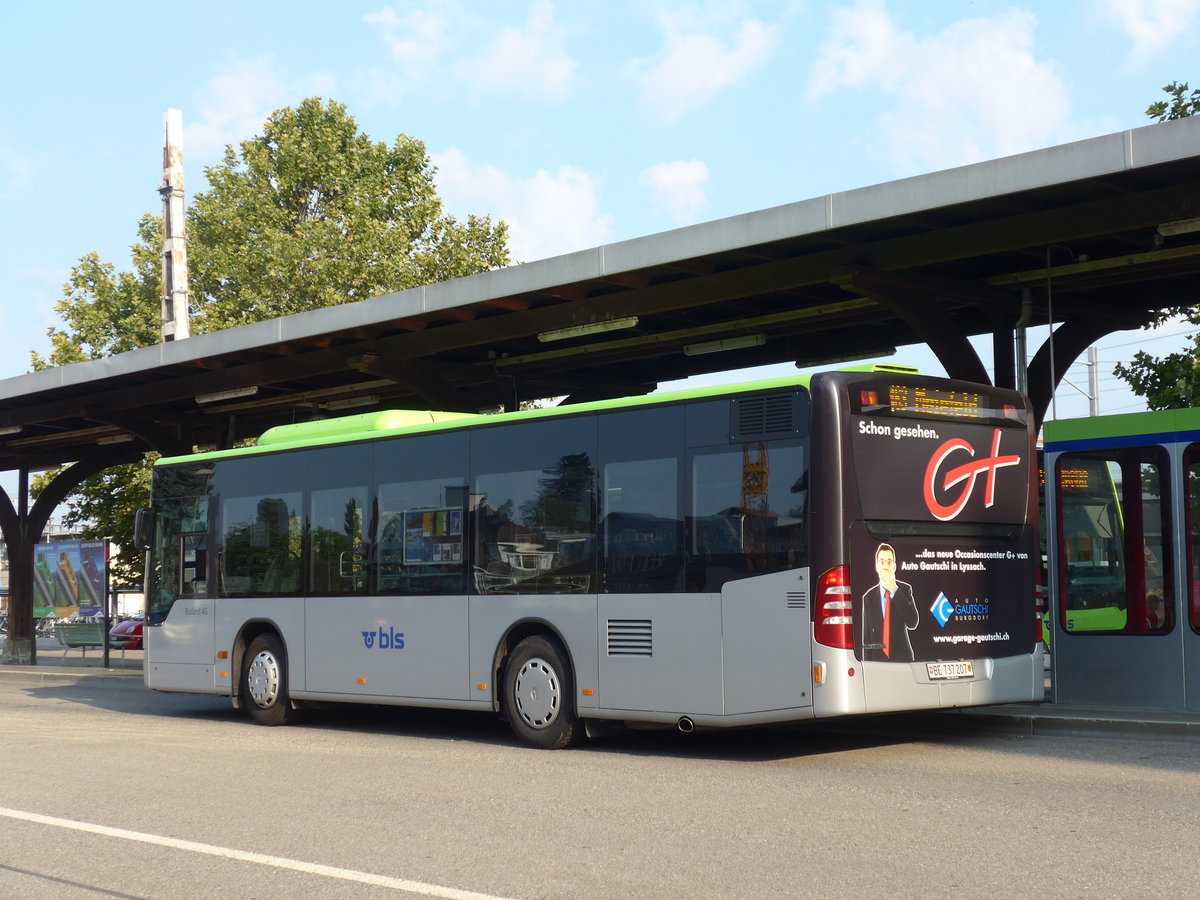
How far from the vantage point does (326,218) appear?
49656 mm

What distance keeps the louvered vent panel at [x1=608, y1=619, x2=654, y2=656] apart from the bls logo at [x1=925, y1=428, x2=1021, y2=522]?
2400mm

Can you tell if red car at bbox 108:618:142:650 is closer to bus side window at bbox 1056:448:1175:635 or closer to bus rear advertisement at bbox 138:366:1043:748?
bus rear advertisement at bbox 138:366:1043:748

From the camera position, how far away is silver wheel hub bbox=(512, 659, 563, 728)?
12.3 meters

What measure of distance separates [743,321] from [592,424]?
5.84 m

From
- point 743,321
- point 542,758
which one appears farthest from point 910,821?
point 743,321

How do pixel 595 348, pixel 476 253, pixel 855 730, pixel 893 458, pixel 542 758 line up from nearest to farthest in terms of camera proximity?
pixel 893 458 → pixel 542 758 → pixel 855 730 → pixel 595 348 → pixel 476 253

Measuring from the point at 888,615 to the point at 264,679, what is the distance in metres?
7.74

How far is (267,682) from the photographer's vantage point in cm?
1558

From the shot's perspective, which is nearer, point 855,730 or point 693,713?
point 693,713

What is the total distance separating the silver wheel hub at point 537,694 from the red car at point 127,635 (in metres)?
25.6

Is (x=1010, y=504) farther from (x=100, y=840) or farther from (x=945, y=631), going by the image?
(x=100, y=840)

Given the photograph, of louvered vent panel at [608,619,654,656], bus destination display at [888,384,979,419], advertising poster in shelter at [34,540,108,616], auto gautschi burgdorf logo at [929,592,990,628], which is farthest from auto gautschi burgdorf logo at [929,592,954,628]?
advertising poster in shelter at [34,540,108,616]

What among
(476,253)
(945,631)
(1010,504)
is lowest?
(945,631)

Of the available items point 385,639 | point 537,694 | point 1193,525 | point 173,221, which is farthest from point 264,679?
point 173,221
